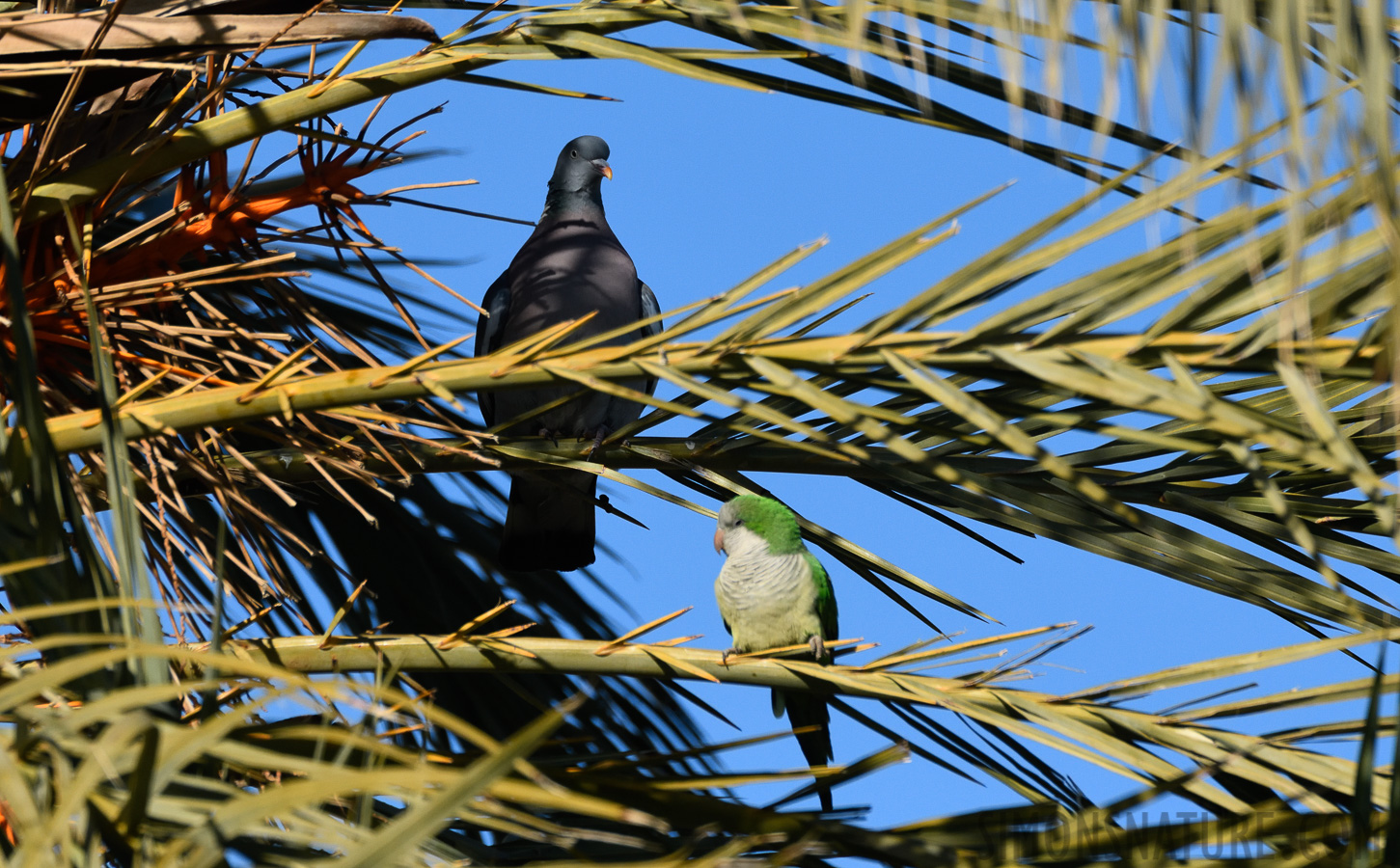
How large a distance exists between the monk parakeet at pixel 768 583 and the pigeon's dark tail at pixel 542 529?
280mm

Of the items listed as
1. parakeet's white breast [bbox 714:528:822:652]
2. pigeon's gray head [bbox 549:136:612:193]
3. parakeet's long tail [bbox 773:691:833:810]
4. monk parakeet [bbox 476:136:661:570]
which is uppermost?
pigeon's gray head [bbox 549:136:612:193]

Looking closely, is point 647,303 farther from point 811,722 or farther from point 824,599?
point 811,722

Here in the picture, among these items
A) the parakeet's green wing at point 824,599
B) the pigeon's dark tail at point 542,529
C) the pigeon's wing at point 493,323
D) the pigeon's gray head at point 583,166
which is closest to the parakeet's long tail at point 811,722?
the parakeet's green wing at point 824,599

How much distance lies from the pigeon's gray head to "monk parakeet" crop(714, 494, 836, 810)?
1.17m

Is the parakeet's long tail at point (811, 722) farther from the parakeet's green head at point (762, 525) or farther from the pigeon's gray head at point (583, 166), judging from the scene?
the pigeon's gray head at point (583, 166)

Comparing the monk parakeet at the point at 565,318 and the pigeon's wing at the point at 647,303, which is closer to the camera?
the monk parakeet at the point at 565,318

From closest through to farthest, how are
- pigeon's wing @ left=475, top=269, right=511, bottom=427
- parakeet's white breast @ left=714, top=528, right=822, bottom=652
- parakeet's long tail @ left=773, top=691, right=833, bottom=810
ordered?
parakeet's long tail @ left=773, top=691, right=833, bottom=810 < parakeet's white breast @ left=714, top=528, right=822, bottom=652 < pigeon's wing @ left=475, top=269, right=511, bottom=427

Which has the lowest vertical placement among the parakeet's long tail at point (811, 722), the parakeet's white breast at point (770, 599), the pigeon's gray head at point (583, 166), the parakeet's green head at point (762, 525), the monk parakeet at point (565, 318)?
the parakeet's long tail at point (811, 722)

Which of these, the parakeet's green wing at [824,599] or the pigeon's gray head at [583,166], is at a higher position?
the pigeon's gray head at [583,166]

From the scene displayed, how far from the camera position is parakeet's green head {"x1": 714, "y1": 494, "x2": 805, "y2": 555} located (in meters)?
1.99

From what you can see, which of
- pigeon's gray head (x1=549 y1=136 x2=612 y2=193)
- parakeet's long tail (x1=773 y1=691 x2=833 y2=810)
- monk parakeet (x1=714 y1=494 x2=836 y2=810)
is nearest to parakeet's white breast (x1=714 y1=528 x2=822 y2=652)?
monk parakeet (x1=714 y1=494 x2=836 y2=810)

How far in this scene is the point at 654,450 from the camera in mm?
1503

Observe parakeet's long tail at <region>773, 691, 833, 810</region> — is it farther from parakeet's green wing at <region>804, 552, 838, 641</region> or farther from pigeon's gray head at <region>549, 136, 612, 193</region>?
pigeon's gray head at <region>549, 136, 612, 193</region>

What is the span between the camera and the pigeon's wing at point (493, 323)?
8.36 feet
